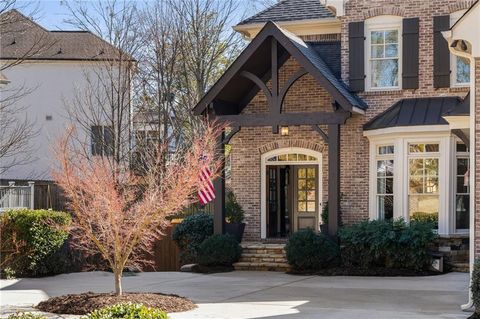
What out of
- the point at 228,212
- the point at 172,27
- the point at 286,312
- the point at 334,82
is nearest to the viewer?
the point at 286,312

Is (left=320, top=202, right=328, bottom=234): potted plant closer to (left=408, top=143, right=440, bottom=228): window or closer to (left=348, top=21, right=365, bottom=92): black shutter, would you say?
(left=408, top=143, right=440, bottom=228): window

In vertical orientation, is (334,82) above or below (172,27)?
below

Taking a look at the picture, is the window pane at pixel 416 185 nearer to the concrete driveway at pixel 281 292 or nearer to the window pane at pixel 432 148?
the window pane at pixel 432 148

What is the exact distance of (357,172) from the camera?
1942cm

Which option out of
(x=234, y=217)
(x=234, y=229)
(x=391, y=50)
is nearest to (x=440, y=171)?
(x=391, y=50)

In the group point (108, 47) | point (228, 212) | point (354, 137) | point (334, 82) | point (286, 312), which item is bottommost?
point (286, 312)

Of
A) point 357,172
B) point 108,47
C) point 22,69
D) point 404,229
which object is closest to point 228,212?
point 357,172

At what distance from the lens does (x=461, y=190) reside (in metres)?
18.3

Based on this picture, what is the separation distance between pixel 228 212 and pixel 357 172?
12.0 ft

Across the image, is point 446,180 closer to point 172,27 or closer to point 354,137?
point 354,137

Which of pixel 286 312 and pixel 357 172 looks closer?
pixel 286 312

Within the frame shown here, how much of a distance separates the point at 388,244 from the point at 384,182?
93.1 inches

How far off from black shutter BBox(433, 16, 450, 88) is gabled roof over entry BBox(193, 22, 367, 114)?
196cm

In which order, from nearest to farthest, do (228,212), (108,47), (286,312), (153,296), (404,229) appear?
(286,312)
(153,296)
(404,229)
(228,212)
(108,47)
